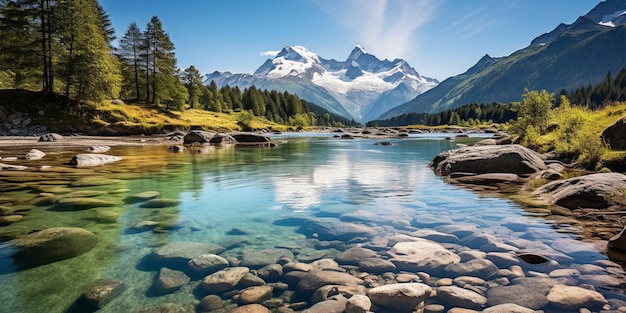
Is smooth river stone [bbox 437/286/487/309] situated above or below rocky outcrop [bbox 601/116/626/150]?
below

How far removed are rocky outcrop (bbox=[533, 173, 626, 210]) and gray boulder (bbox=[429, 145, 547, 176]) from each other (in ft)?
21.4

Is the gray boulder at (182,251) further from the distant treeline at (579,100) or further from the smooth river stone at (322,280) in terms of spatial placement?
the distant treeline at (579,100)

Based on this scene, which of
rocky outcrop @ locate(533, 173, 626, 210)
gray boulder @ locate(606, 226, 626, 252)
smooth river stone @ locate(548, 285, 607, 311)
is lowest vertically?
smooth river stone @ locate(548, 285, 607, 311)

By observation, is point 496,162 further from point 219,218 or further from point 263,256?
point 263,256

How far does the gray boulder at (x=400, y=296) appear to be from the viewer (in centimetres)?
489

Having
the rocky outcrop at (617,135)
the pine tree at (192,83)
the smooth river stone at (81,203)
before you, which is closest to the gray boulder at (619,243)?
the rocky outcrop at (617,135)

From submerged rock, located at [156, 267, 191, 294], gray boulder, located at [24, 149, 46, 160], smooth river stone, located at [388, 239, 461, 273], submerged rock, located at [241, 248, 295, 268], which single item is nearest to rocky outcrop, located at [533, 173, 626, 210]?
smooth river stone, located at [388, 239, 461, 273]

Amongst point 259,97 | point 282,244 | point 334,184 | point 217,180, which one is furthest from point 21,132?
point 259,97

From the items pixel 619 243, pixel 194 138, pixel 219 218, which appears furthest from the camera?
pixel 194 138

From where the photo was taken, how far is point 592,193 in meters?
10.4

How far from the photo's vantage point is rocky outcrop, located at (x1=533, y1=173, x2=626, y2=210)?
10.1 meters

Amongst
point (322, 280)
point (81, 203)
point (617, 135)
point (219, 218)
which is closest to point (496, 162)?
point (617, 135)

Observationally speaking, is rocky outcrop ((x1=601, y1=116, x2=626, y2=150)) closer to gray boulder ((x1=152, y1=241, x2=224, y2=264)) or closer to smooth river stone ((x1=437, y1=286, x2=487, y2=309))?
smooth river stone ((x1=437, y1=286, x2=487, y2=309))

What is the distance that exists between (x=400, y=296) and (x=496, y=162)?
16.3 m
